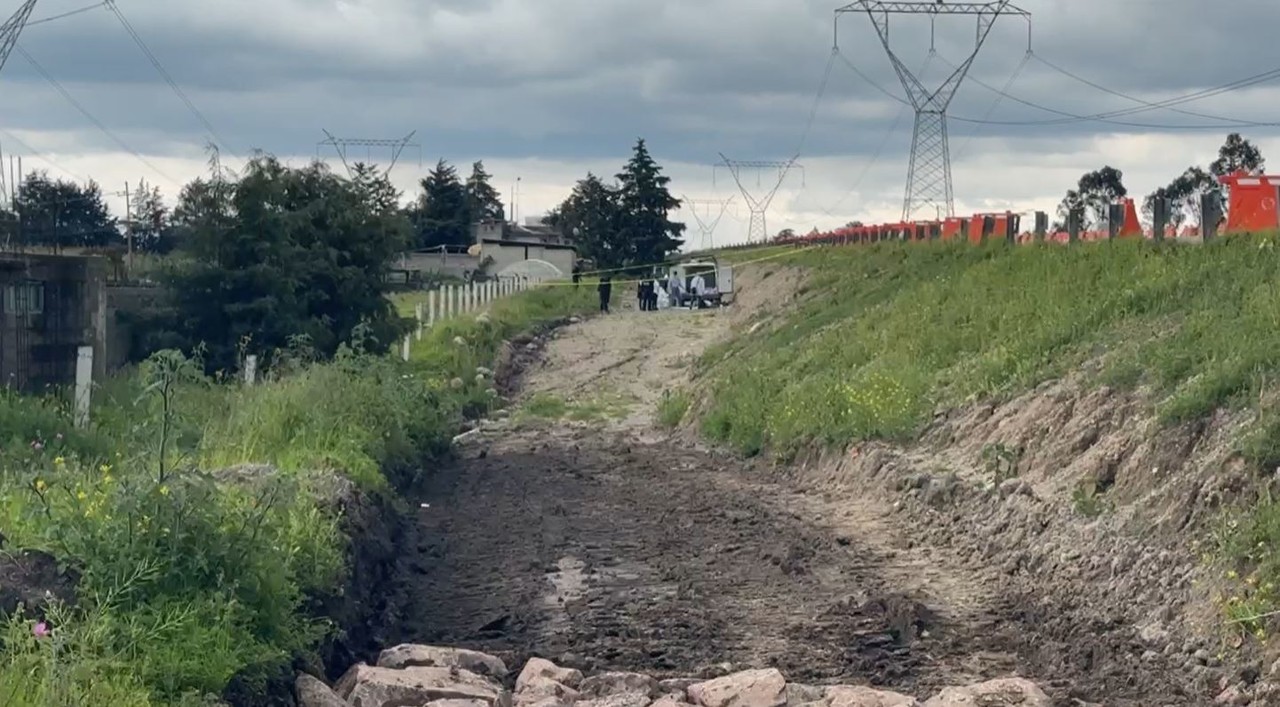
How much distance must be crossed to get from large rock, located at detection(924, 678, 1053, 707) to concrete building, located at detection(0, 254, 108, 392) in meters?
15.9

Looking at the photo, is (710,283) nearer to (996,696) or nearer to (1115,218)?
(1115,218)

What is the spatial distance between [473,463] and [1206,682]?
14732 millimetres

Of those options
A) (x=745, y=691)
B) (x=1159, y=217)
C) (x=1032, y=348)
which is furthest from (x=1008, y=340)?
(x=745, y=691)

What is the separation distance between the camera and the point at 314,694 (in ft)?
30.9

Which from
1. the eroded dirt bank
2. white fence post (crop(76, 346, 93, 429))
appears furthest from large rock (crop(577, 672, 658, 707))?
white fence post (crop(76, 346, 93, 429))

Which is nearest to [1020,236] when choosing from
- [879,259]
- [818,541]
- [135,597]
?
[879,259]

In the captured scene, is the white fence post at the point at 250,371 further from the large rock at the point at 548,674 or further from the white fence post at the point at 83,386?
the large rock at the point at 548,674

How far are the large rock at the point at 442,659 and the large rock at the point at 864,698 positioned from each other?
2319 millimetres

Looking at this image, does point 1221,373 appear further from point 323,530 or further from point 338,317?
point 338,317

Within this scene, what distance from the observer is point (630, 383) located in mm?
36125

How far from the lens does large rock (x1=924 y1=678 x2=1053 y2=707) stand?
970cm

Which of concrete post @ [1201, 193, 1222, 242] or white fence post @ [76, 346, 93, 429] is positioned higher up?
concrete post @ [1201, 193, 1222, 242]

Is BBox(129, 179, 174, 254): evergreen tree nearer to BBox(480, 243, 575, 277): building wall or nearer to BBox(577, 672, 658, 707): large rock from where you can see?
BBox(480, 243, 575, 277): building wall

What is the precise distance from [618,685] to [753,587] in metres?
3.90
